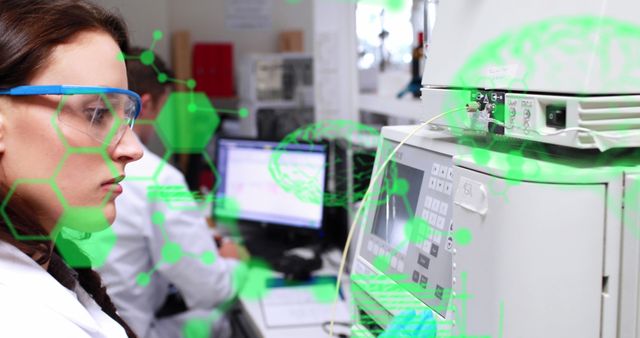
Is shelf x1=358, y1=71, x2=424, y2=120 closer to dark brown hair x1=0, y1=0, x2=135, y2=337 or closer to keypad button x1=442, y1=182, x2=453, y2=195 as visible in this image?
keypad button x1=442, y1=182, x2=453, y2=195

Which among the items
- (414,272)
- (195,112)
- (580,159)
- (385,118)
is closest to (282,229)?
(385,118)

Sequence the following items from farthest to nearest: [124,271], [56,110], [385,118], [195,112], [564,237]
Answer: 1. [195,112]
2. [385,118]
3. [124,271]
4. [56,110]
5. [564,237]

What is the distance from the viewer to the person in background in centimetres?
192

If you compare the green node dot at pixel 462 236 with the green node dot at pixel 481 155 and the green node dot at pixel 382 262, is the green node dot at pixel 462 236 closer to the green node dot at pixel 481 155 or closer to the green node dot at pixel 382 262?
the green node dot at pixel 481 155

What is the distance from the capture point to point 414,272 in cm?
88

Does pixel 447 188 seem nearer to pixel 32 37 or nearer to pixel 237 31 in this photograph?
pixel 32 37

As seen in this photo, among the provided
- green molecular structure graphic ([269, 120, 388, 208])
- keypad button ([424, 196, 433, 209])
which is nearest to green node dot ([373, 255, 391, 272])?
keypad button ([424, 196, 433, 209])

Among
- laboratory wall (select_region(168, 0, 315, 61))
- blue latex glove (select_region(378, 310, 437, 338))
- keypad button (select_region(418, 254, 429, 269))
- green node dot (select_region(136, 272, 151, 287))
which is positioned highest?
laboratory wall (select_region(168, 0, 315, 61))

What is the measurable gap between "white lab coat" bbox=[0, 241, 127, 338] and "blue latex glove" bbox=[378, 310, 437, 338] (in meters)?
0.40

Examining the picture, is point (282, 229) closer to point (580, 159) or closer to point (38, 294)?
point (38, 294)

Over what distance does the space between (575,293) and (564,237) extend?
0.20ft

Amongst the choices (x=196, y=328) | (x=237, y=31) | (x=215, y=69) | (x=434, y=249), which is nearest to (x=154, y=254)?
(x=196, y=328)

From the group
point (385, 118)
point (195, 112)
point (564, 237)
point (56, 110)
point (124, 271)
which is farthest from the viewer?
point (195, 112)

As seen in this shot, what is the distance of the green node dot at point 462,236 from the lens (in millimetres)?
713
